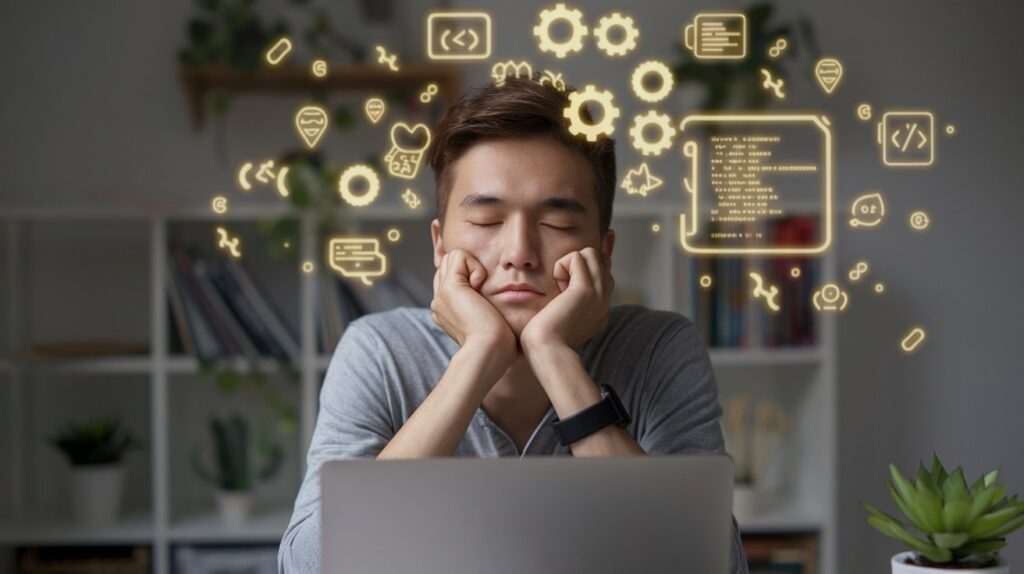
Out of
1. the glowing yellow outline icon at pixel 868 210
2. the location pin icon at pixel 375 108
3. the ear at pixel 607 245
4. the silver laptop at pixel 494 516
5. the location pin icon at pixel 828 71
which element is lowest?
the silver laptop at pixel 494 516

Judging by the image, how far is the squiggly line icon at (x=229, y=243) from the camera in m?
2.32

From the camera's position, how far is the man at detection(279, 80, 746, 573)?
3.60ft

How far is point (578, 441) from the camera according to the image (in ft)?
3.32

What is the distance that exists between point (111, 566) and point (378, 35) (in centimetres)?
129

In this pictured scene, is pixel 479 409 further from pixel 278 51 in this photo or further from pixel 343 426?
pixel 278 51

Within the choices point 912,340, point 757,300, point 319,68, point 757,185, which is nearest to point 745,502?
point 757,300

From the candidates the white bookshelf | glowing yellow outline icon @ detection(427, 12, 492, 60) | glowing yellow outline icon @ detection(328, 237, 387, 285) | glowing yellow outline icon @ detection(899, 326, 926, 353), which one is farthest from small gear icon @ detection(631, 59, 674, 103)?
glowing yellow outline icon @ detection(899, 326, 926, 353)

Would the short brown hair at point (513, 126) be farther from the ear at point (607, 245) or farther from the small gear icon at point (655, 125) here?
the small gear icon at point (655, 125)

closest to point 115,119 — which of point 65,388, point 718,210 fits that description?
point 65,388

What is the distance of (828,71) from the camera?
240 centimetres

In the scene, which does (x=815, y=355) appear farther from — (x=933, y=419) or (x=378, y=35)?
(x=378, y=35)

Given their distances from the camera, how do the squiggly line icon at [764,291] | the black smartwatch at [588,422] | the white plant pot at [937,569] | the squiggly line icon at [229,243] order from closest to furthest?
the white plant pot at [937,569] → the black smartwatch at [588,422] → the squiggly line icon at [764,291] → the squiggly line icon at [229,243]

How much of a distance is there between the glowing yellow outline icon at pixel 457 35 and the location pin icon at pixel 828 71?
0.78 meters

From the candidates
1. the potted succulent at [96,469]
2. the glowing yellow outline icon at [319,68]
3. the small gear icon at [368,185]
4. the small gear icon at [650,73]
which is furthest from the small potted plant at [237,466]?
the small gear icon at [650,73]
